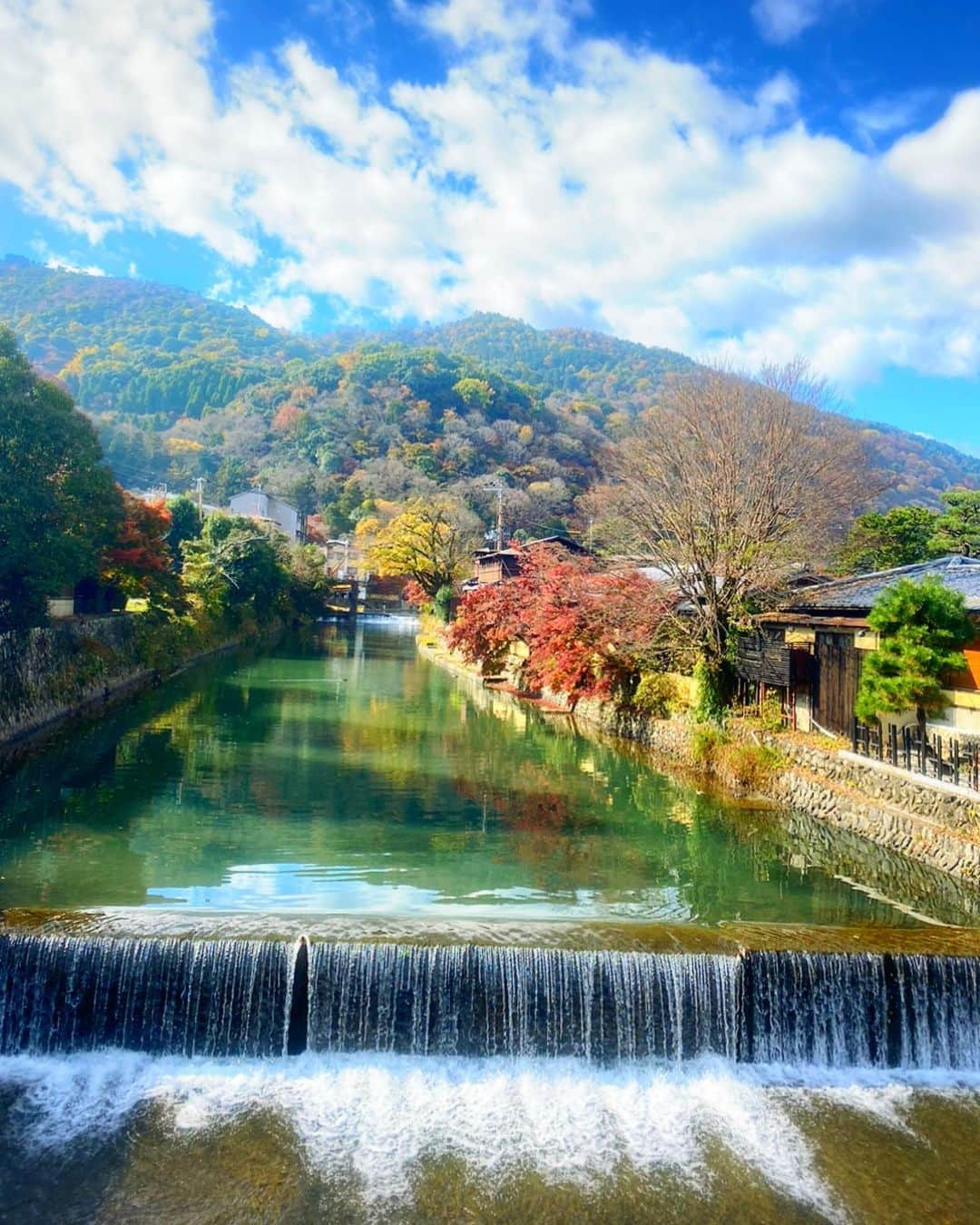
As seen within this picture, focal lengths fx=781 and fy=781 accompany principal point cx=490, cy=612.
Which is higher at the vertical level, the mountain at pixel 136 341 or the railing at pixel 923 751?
the mountain at pixel 136 341

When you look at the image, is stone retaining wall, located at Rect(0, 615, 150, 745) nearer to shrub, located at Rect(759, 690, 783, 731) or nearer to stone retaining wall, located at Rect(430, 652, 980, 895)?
stone retaining wall, located at Rect(430, 652, 980, 895)

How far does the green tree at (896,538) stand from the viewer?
87.2ft

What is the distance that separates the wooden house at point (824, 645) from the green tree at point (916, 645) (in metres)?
0.48

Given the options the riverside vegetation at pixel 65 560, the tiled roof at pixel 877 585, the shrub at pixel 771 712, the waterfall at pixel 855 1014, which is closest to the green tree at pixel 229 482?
the riverside vegetation at pixel 65 560

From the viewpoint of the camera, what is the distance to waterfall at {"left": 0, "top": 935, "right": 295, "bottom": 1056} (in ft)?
24.7

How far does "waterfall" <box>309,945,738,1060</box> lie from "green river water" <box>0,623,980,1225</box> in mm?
196

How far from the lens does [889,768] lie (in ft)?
41.3

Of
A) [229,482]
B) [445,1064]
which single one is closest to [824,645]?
[445,1064]

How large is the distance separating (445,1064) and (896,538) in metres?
25.1

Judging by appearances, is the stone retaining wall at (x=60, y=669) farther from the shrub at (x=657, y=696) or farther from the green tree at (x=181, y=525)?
the shrub at (x=657, y=696)

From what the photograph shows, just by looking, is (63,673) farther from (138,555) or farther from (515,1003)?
(515,1003)

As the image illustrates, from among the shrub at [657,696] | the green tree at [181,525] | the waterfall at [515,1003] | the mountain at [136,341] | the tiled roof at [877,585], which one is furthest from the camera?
the mountain at [136,341]

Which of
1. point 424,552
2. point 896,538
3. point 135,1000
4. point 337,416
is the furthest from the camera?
point 337,416

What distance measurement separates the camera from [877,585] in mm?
15633
